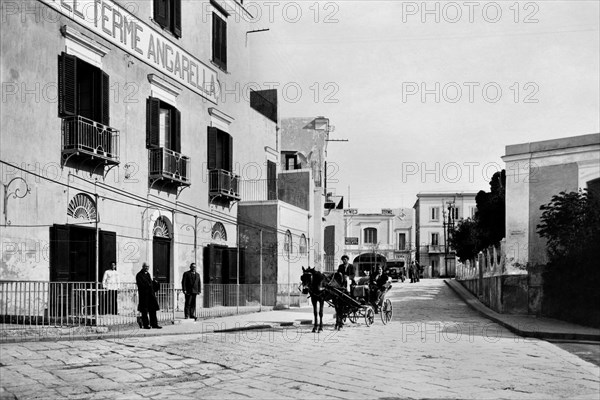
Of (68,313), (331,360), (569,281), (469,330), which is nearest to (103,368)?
(331,360)

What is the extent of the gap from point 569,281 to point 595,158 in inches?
159

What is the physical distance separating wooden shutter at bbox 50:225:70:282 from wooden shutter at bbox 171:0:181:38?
851 cm

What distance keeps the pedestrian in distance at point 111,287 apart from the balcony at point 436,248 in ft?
233

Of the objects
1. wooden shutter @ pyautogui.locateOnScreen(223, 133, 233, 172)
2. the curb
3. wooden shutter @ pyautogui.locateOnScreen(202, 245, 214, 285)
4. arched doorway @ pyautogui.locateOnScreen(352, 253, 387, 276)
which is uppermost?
wooden shutter @ pyautogui.locateOnScreen(223, 133, 233, 172)

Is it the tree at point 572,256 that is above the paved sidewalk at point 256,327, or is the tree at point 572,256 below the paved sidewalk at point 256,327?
above

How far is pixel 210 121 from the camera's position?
23.9 meters

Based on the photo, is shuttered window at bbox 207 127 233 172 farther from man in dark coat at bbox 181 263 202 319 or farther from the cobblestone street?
the cobblestone street

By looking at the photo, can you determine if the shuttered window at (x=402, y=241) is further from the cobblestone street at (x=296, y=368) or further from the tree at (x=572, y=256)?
the cobblestone street at (x=296, y=368)

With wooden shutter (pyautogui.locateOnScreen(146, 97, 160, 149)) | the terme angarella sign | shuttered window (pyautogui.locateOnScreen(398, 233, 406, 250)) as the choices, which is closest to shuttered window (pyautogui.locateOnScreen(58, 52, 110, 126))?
the terme angarella sign

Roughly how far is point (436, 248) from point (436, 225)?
3.00 m

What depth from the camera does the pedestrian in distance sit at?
1509 cm

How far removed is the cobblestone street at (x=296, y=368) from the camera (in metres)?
8.16

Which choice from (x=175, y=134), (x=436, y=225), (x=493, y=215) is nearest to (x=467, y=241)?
(x=493, y=215)

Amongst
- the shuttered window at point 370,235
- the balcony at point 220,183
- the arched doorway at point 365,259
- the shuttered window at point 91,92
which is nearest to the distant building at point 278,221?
the balcony at point 220,183
